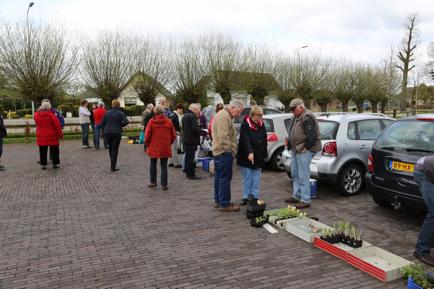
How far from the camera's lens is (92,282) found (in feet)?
12.7

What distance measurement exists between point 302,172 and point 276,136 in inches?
134

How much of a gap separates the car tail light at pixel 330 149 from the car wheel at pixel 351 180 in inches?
16.2

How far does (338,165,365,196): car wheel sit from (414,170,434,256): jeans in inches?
113

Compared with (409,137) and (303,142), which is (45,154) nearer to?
(303,142)

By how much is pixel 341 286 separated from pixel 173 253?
204cm

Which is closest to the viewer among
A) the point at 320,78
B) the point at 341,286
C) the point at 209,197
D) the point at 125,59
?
the point at 341,286

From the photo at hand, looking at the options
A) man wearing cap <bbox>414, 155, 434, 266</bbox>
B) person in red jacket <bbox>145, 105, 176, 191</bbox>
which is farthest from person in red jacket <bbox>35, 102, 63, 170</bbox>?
man wearing cap <bbox>414, 155, 434, 266</bbox>

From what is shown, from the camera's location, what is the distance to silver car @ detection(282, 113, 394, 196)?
7078mm

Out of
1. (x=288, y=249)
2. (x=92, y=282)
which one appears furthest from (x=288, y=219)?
(x=92, y=282)

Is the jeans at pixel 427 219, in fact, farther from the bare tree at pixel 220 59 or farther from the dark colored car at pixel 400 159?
the bare tree at pixel 220 59

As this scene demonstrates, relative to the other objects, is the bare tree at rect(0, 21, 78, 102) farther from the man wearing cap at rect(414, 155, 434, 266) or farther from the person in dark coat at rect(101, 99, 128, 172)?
the man wearing cap at rect(414, 155, 434, 266)

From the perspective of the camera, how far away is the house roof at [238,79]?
2798cm

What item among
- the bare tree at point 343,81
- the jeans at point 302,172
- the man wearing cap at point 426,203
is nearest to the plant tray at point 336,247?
the man wearing cap at point 426,203

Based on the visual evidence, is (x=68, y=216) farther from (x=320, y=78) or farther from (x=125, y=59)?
(x=320, y=78)
